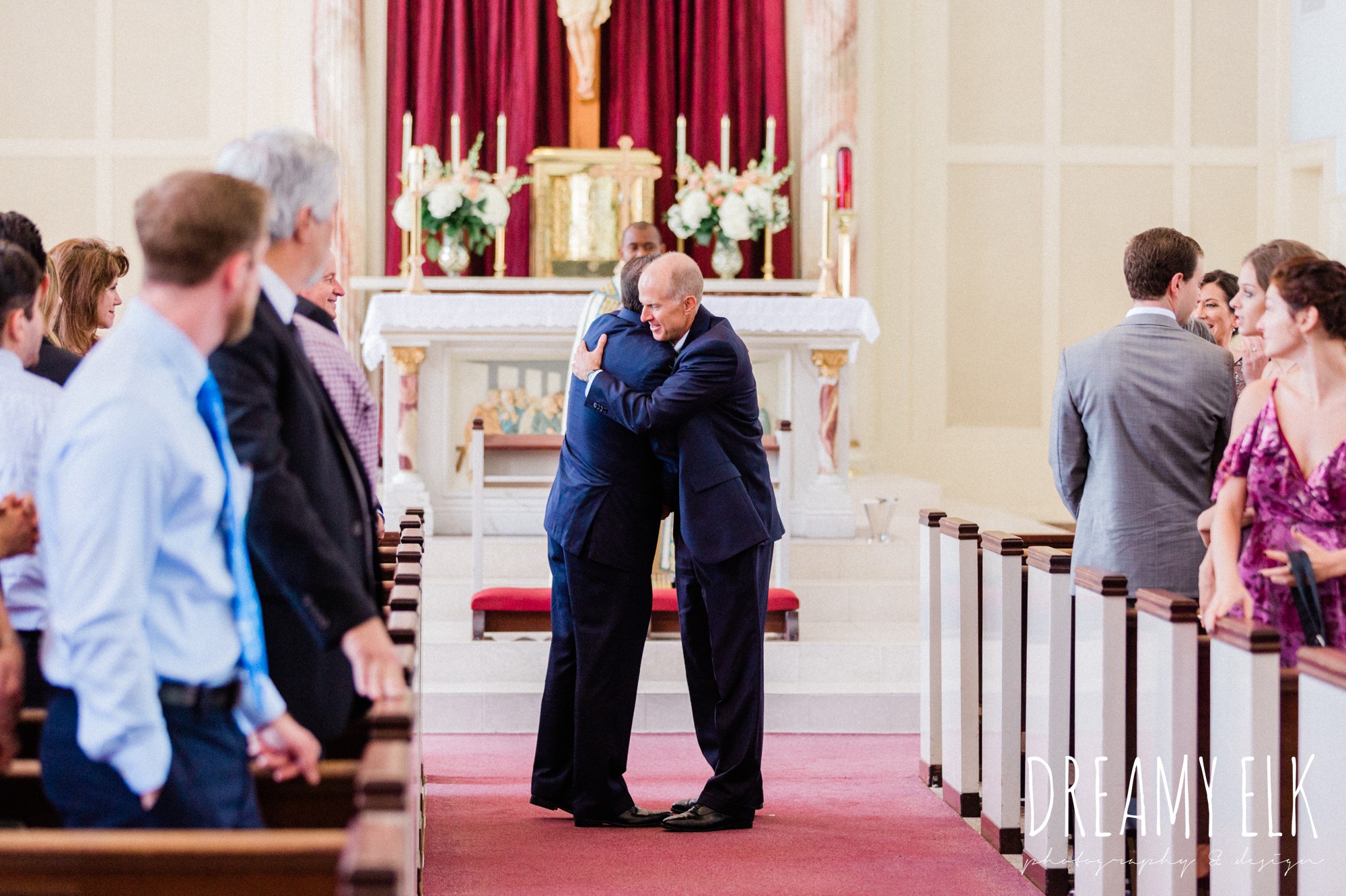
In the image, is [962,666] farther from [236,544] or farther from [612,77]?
[612,77]

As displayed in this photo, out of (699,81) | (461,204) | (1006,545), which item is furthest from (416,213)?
(1006,545)

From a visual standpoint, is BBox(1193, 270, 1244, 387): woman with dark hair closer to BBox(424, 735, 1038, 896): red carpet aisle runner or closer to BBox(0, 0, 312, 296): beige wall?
BBox(424, 735, 1038, 896): red carpet aisle runner

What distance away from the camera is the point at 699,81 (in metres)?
9.59

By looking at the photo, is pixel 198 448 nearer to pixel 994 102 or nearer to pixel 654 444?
pixel 654 444

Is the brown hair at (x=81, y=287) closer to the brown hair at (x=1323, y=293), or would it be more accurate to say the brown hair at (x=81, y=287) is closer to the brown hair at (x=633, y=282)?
the brown hair at (x=633, y=282)

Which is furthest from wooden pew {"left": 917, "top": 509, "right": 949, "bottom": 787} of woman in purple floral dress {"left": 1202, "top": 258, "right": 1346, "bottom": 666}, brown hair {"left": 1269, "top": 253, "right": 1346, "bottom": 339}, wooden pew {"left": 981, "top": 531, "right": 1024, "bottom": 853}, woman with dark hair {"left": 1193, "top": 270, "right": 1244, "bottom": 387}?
brown hair {"left": 1269, "top": 253, "right": 1346, "bottom": 339}

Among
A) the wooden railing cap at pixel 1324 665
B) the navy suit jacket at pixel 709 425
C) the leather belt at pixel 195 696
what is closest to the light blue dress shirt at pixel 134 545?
the leather belt at pixel 195 696

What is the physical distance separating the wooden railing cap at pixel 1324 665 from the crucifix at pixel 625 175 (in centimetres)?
636

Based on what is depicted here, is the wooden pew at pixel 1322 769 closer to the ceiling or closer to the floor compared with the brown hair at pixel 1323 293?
closer to the floor

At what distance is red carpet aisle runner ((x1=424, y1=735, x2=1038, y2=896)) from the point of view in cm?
360

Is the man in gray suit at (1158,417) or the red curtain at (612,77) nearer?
the man in gray suit at (1158,417)

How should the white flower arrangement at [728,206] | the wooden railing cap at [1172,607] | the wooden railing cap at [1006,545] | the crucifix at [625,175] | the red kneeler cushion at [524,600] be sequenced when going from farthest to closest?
the crucifix at [625,175]
the white flower arrangement at [728,206]
the red kneeler cushion at [524,600]
the wooden railing cap at [1006,545]
the wooden railing cap at [1172,607]

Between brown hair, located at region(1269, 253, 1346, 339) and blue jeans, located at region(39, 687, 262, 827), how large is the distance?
7.60ft

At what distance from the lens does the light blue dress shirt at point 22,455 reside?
7.54 ft
